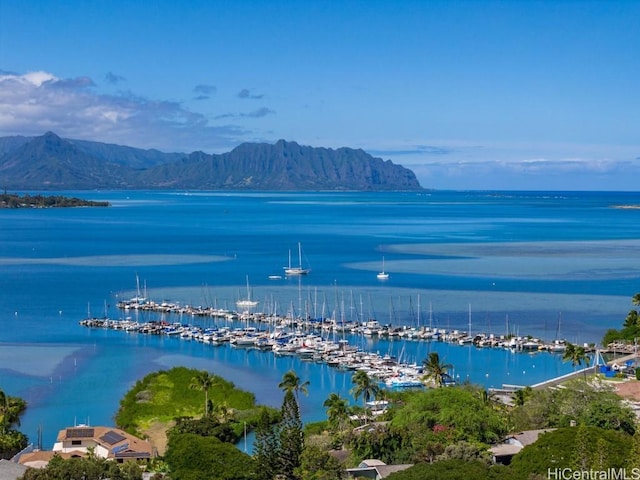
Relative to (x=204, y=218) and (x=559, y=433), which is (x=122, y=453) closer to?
(x=559, y=433)

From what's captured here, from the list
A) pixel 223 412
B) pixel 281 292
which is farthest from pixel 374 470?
pixel 281 292

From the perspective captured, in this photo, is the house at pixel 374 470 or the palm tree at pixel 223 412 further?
the palm tree at pixel 223 412

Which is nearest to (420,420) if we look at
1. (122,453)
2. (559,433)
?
(559,433)

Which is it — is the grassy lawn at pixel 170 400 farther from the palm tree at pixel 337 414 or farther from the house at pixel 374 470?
the house at pixel 374 470

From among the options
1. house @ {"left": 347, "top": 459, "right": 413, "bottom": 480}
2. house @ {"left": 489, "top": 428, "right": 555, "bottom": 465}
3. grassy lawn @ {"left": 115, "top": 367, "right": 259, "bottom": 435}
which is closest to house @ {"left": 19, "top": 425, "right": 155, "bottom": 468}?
grassy lawn @ {"left": 115, "top": 367, "right": 259, "bottom": 435}

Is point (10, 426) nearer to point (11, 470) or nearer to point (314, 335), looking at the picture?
point (11, 470)

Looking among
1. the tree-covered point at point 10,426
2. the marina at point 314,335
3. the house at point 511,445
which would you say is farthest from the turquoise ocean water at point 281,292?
the house at point 511,445
